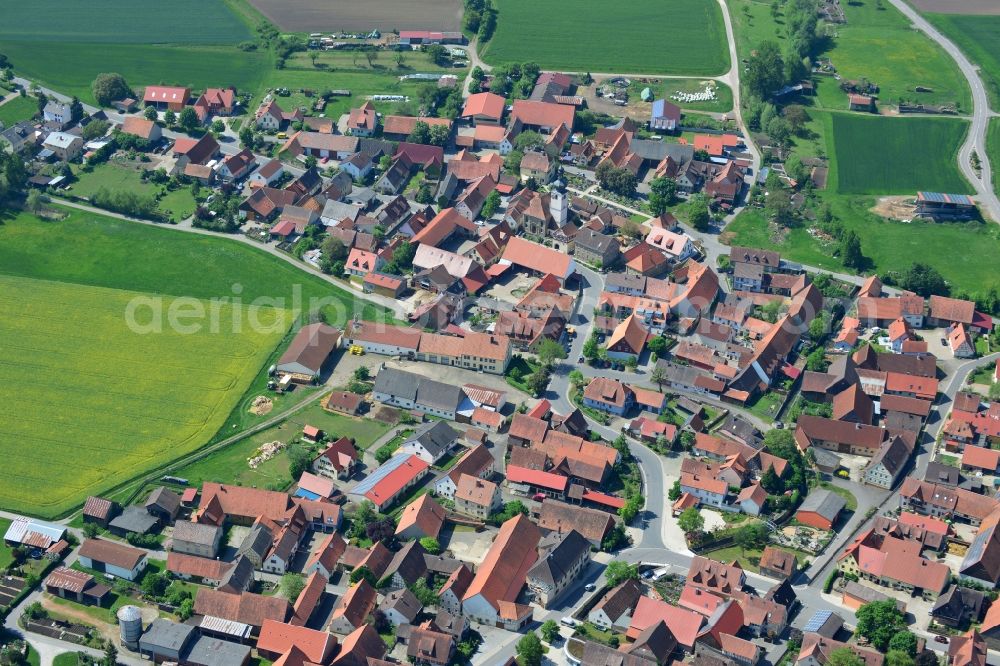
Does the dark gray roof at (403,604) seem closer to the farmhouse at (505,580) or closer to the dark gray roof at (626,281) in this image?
the farmhouse at (505,580)

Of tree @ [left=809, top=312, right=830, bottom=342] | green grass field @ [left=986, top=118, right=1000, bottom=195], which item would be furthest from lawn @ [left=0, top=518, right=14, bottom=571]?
green grass field @ [left=986, top=118, right=1000, bottom=195]

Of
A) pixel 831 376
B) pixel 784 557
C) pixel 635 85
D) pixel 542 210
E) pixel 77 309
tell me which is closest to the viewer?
pixel 784 557

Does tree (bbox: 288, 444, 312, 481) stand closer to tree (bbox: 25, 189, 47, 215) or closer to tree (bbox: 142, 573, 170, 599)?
tree (bbox: 142, 573, 170, 599)

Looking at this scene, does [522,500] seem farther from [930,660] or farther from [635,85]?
[635,85]

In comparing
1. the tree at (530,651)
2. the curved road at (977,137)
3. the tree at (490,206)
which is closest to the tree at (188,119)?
the tree at (490,206)

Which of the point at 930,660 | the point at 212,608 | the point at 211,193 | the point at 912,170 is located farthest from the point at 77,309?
the point at 912,170

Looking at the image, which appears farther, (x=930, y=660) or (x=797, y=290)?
(x=797, y=290)

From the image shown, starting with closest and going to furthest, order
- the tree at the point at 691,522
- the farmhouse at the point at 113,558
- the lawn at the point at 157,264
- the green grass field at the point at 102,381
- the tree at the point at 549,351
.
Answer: the farmhouse at the point at 113,558 → the tree at the point at 691,522 → the green grass field at the point at 102,381 → the tree at the point at 549,351 → the lawn at the point at 157,264
